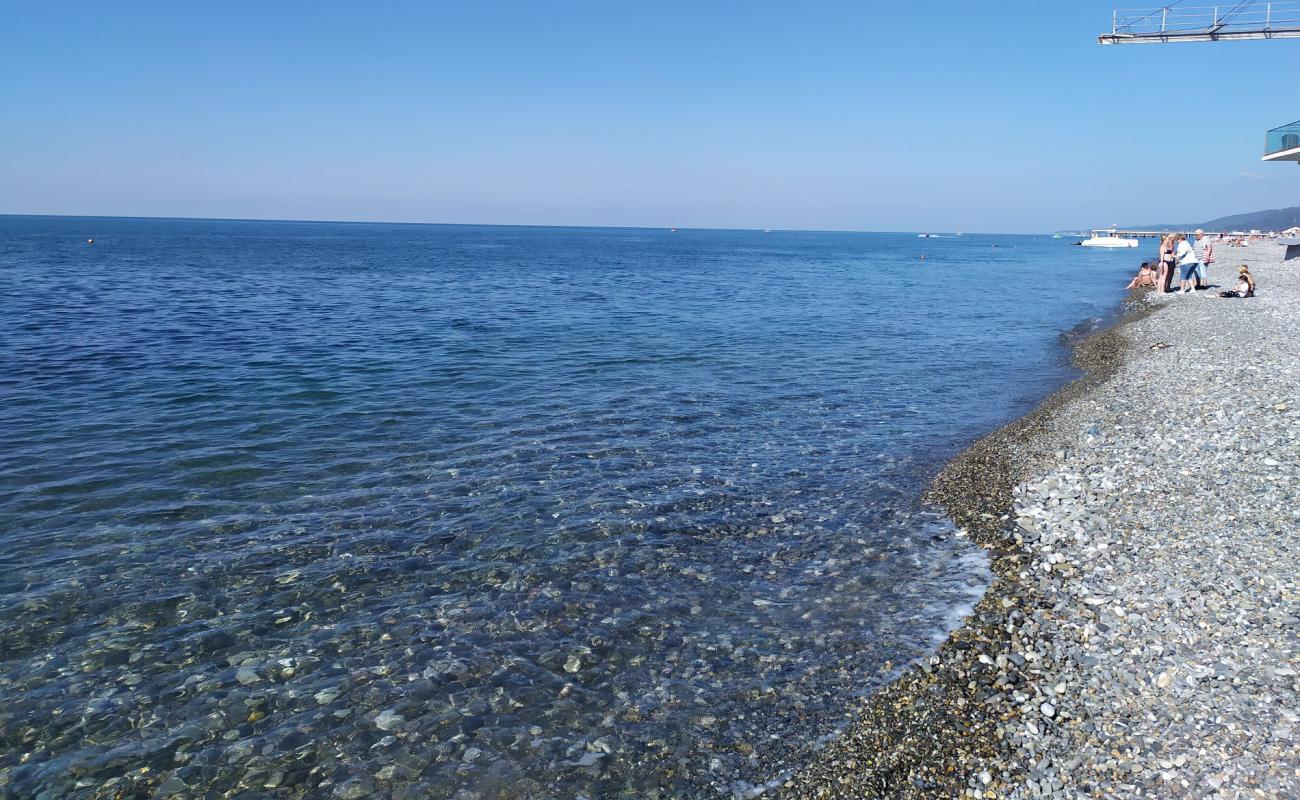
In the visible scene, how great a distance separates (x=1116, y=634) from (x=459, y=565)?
8038 millimetres

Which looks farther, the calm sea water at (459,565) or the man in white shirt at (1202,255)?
the man in white shirt at (1202,255)

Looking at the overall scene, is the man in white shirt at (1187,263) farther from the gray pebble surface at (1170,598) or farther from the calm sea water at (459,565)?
the gray pebble surface at (1170,598)

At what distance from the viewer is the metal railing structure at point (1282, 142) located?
40969 millimetres

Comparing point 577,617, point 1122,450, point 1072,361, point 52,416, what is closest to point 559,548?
point 577,617

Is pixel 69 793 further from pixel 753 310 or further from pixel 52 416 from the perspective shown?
pixel 753 310

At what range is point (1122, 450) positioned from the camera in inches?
529

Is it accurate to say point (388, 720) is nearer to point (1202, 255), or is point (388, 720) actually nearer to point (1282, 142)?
point (1202, 255)

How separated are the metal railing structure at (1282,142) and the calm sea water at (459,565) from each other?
30.2 m

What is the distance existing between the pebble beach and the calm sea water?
2.34 ft

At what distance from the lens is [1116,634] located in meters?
7.66

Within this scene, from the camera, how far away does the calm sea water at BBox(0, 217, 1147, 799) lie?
22.6 feet

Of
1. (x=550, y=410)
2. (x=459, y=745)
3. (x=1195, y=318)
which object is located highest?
(x=1195, y=318)

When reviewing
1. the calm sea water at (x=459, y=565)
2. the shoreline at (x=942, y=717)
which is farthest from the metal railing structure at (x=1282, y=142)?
the shoreline at (x=942, y=717)

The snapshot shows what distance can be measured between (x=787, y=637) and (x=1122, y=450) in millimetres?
8715
